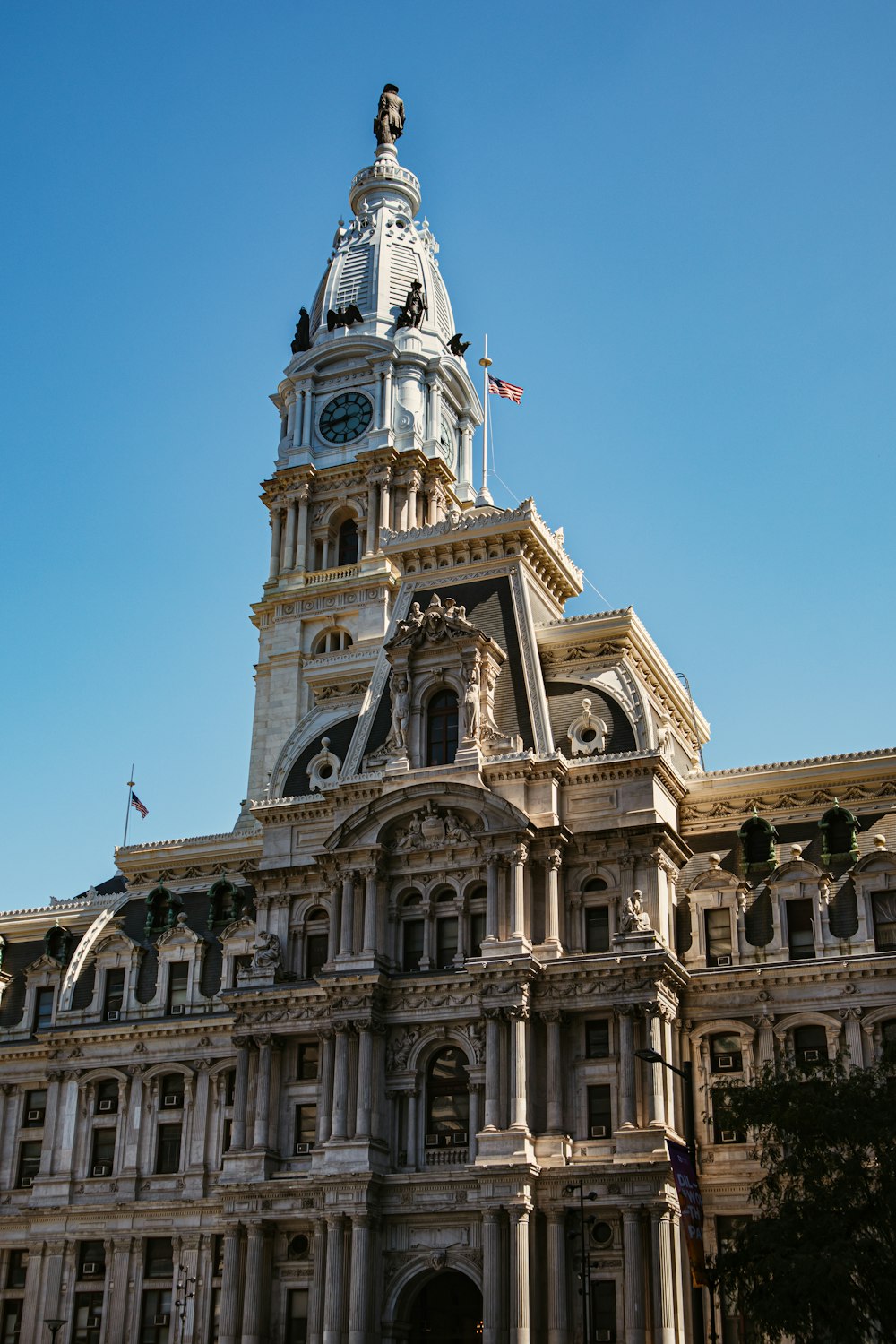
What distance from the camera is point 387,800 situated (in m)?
65.9

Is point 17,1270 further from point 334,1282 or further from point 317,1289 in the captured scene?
point 334,1282

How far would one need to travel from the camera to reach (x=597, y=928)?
210 feet

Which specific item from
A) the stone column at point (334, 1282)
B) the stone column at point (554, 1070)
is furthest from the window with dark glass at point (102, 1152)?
the stone column at point (554, 1070)

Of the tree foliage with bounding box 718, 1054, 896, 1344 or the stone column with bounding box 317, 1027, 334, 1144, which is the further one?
the stone column with bounding box 317, 1027, 334, 1144

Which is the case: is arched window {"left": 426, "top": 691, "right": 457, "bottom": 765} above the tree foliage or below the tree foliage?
above

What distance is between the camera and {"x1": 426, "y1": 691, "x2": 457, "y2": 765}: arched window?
67.9 metres

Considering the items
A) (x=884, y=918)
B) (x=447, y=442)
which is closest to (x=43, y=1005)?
(x=884, y=918)

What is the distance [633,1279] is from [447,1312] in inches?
354

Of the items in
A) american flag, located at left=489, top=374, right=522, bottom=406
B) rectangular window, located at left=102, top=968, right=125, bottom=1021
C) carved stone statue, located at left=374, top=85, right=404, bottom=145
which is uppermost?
carved stone statue, located at left=374, top=85, right=404, bottom=145

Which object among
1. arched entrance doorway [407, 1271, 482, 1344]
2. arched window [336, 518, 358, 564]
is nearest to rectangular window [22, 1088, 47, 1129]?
arched entrance doorway [407, 1271, 482, 1344]

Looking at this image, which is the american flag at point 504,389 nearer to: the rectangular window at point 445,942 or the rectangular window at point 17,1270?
the rectangular window at point 445,942

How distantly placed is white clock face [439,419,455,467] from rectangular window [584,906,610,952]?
55220mm

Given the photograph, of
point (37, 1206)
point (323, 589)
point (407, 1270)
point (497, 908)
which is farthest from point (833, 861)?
point (323, 589)

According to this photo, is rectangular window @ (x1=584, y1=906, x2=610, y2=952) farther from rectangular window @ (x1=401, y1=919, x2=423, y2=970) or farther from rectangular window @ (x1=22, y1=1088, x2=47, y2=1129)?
rectangular window @ (x1=22, y1=1088, x2=47, y2=1129)
